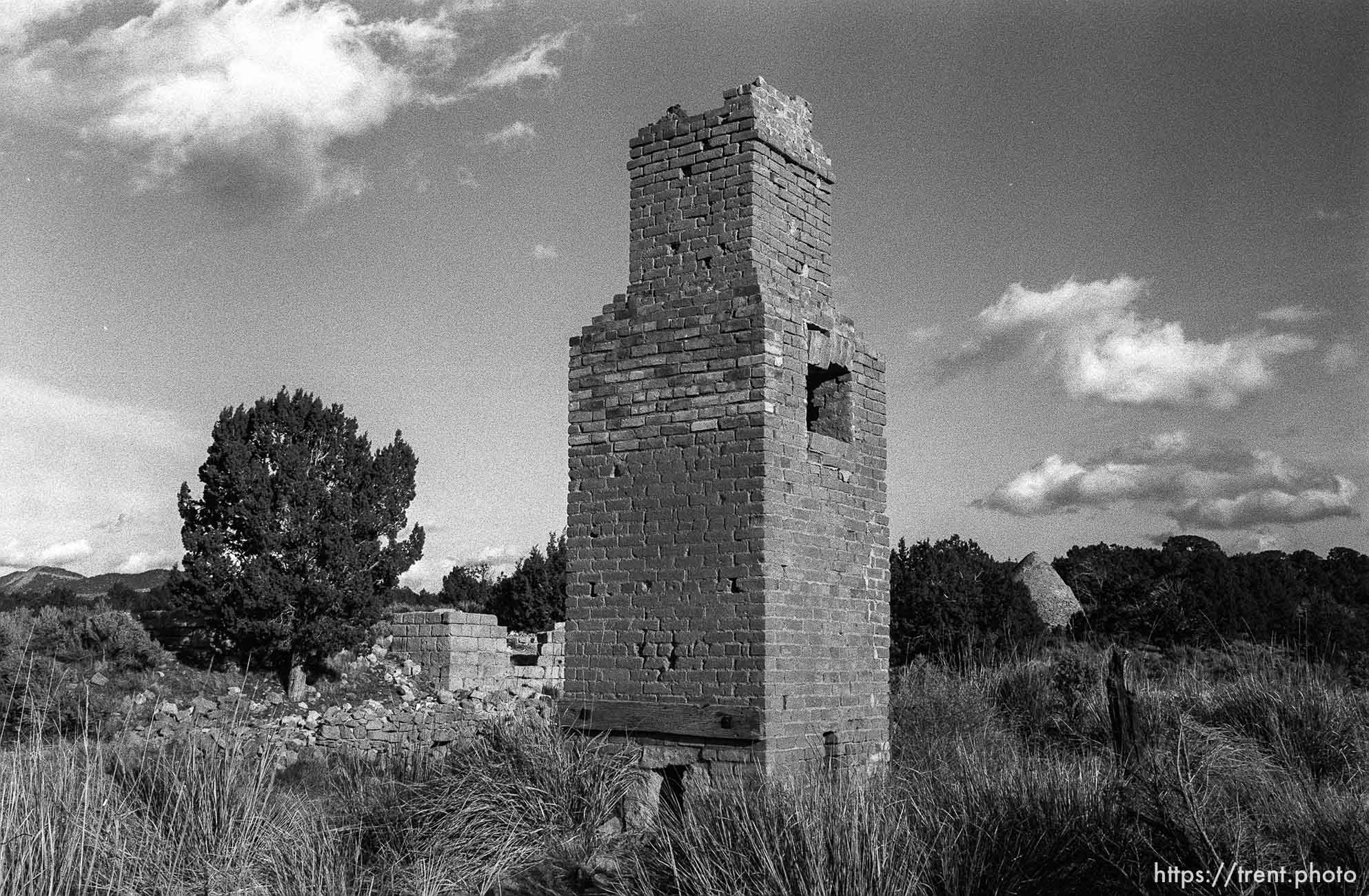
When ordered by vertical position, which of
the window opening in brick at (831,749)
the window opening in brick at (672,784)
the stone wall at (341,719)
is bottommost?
the stone wall at (341,719)

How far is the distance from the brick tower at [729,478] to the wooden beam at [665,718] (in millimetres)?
15

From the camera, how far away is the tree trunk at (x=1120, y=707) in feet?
32.3

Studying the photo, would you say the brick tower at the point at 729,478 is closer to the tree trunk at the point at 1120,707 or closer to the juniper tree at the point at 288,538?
the tree trunk at the point at 1120,707

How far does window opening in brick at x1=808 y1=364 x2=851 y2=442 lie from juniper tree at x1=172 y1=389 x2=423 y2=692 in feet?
56.0

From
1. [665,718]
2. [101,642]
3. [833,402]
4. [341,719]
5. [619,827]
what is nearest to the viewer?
[619,827]

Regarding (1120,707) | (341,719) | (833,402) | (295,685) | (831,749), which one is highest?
(833,402)

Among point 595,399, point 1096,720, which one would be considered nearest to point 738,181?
point 595,399

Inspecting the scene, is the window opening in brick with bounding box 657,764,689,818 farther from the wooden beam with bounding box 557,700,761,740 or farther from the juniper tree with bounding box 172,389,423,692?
the juniper tree with bounding box 172,389,423,692

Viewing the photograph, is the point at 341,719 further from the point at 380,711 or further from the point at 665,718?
the point at 665,718

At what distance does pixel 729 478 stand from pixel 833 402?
5.30 feet

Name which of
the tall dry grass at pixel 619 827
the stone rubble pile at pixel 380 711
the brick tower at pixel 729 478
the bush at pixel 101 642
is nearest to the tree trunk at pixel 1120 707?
the tall dry grass at pixel 619 827

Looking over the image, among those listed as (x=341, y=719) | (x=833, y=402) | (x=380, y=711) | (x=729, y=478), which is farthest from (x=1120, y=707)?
(x=380, y=711)

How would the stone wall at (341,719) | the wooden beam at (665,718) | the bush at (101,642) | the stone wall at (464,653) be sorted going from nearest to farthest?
1. the wooden beam at (665,718)
2. the stone wall at (341,719)
3. the bush at (101,642)
4. the stone wall at (464,653)

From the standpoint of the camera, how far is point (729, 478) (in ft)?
27.5
